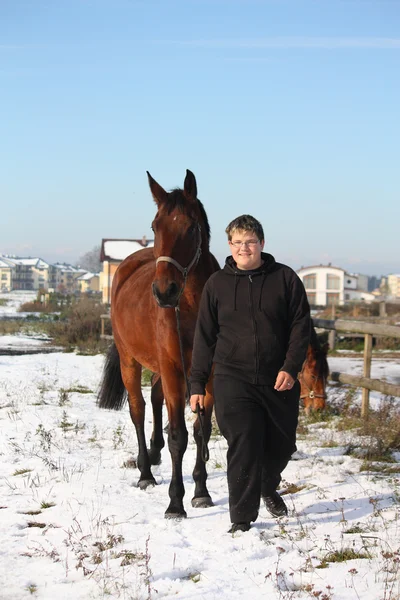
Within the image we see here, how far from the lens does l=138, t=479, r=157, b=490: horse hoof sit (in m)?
5.97

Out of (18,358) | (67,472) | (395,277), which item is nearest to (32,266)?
(395,277)

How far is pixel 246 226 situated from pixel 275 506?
2005 mm

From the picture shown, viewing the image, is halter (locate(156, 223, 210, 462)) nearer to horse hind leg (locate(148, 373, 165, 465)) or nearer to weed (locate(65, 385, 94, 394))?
horse hind leg (locate(148, 373, 165, 465))

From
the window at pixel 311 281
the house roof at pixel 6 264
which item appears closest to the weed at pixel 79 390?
the window at pixel 311 281

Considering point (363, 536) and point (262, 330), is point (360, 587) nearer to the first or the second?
point (363, 536)

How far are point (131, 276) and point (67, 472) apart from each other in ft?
7.28

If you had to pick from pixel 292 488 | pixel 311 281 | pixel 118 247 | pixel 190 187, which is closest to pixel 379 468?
pixel 292 488

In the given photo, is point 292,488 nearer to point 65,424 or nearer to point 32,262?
point 65,424

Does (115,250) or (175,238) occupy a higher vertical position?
(115,250)

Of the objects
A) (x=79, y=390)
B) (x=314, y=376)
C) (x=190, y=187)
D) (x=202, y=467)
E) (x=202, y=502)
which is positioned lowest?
(x=79, y=390)

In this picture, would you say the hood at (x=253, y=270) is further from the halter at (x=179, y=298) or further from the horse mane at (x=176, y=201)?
the horse mane at (x=176, y=201)

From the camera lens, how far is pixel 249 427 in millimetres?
4406

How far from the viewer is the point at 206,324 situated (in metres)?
4.62

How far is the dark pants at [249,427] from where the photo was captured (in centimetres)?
442
